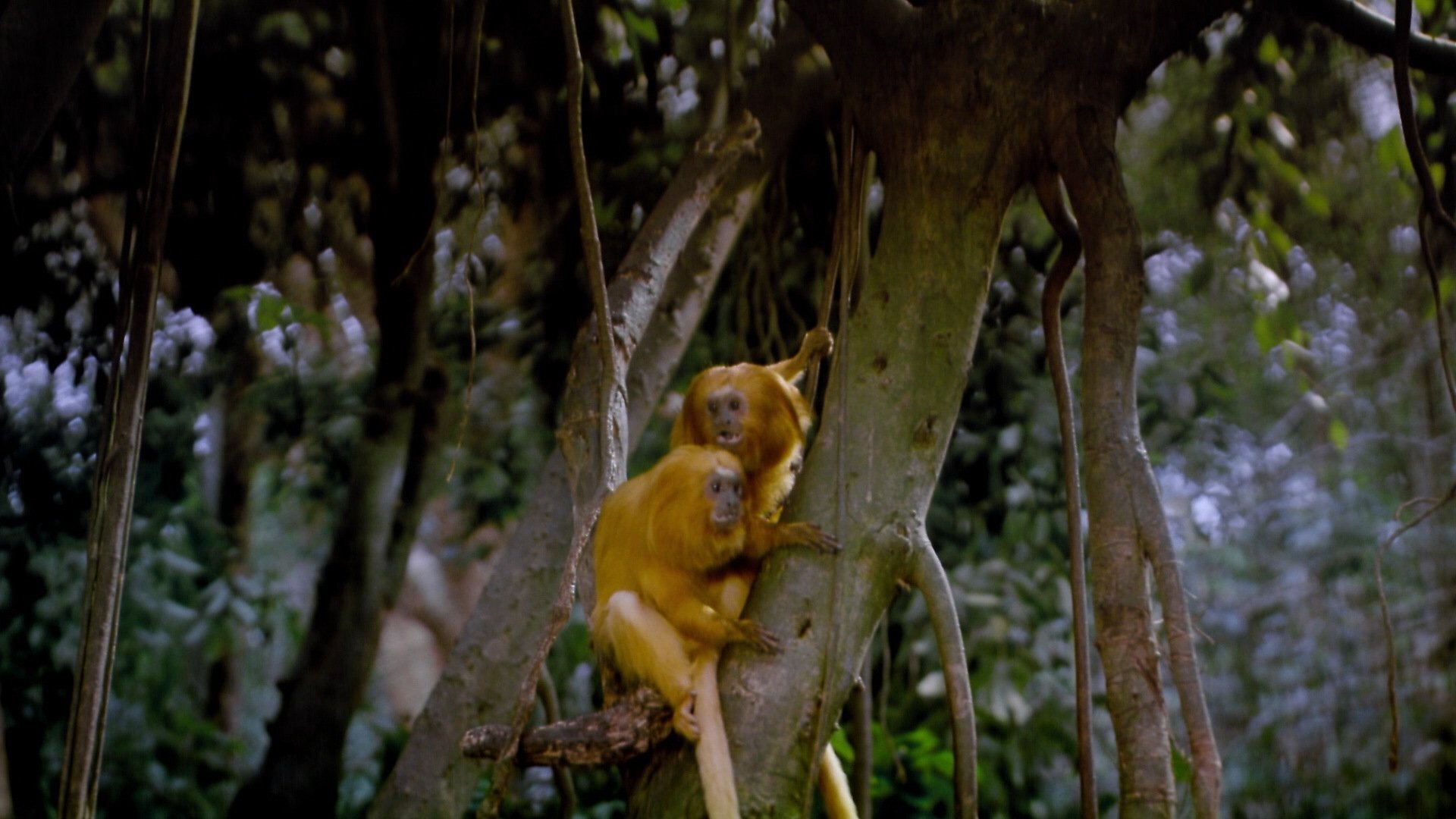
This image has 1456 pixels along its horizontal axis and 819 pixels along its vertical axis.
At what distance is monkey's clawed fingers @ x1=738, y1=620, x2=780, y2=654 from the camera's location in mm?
2084

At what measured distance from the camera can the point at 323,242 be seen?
534cm

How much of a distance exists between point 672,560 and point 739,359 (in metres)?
1.93

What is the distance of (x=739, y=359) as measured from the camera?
183 inches

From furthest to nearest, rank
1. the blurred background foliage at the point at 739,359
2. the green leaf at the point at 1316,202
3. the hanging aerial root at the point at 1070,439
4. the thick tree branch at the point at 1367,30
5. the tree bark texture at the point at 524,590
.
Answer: the blurred background foliage at the point at 739,359
the green leaf at the point at 1316,202
the tree bark texture at the point at 524,590
the thick tree branch at the point at 1367,30
the hanging aerial root at the point at 1070,439

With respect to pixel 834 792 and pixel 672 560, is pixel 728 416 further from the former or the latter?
pixel 834 792

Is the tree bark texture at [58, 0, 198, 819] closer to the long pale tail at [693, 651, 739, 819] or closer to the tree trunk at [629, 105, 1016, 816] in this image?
the tree trunk at [629, 105, 1016, 816]

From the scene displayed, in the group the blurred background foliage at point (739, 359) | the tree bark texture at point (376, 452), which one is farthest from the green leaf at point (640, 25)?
the tree bark texture at point (376, 452)

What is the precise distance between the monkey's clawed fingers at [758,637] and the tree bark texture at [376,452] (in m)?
3.25

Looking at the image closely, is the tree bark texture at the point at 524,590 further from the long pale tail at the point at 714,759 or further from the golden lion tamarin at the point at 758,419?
the long pale tail at the point at 714,759

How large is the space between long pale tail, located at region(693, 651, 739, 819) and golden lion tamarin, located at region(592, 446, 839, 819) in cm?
18

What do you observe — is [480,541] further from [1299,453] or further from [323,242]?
[1299,453]

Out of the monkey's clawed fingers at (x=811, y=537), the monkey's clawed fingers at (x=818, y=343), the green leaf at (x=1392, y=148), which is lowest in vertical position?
the monkey's clawed fingers at (x=811, y=537)

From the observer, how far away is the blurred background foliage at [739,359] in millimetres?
4785

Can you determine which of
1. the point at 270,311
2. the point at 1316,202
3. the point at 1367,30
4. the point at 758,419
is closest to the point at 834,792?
the point at 758,419
